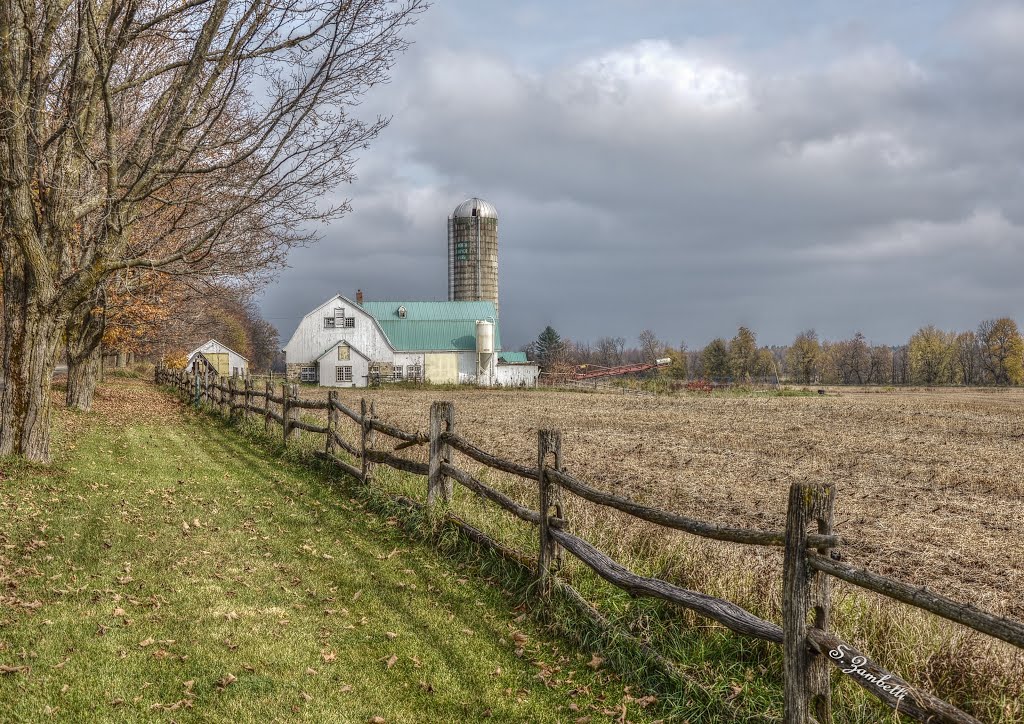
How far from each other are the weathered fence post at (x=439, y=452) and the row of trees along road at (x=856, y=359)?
211 feet

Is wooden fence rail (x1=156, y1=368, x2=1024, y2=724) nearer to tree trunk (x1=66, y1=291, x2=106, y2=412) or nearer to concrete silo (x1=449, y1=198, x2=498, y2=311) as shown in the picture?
tree trunk (x1=66, y1=291, x2=106, y2=412)

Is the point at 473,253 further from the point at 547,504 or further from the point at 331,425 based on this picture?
the point at 547,504

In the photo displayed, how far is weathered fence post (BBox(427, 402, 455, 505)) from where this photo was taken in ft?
30.8

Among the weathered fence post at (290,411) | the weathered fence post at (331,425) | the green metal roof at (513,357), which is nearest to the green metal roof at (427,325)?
the green metal roof at (513,357)

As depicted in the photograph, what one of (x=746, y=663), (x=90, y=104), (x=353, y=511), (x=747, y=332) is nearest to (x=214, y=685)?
(x=746, y=663)

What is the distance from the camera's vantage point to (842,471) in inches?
618

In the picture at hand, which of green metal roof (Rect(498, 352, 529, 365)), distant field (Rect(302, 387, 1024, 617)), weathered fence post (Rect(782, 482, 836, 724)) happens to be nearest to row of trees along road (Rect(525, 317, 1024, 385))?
green metal roof (Rect(498, 352, 529, 365))

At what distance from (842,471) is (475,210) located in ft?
192

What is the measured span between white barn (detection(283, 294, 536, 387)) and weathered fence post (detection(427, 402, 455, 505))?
143 ft

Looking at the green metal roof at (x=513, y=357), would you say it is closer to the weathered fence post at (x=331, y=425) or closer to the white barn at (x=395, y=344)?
the white barn at (x=395, y=344)

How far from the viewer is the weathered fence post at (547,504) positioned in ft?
22.2

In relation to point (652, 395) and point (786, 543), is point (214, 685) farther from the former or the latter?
point (652, 395)
